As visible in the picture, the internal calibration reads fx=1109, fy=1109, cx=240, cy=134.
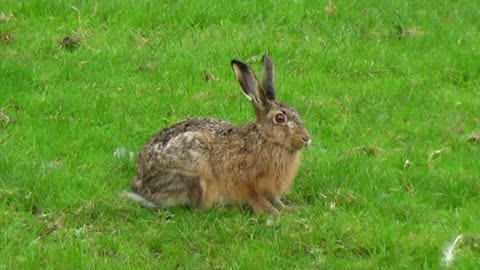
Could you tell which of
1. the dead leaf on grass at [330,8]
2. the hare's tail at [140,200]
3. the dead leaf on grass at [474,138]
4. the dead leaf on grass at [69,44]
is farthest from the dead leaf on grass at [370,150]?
the dead leaf on grass at [69,44]

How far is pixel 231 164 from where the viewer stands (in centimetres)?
925

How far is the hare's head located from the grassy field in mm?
484

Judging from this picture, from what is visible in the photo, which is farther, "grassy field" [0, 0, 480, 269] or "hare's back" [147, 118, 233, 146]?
"hare's back" [147, 118, 233, 146]

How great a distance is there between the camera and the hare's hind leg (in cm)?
916

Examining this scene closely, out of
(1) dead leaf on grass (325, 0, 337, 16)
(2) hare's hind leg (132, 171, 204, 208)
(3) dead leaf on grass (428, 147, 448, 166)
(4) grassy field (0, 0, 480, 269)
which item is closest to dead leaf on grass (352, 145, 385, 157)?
(4) grassy field (0, 0, 480, 269)

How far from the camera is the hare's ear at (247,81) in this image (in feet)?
30.7

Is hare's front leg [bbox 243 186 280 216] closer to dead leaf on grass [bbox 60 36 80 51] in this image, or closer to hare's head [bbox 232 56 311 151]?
hare's head [bbox 232 56 311 151]

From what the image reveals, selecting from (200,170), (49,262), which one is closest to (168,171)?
(200,170)

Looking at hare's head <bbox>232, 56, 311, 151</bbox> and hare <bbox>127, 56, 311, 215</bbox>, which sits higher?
hare's head <bbox>232, 56, 311, 151</bbox>

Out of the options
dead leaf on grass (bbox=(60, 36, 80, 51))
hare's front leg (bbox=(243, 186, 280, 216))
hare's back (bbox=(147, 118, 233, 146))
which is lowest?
dead leaf on grass (bbox=(60, 36, 80, 51))

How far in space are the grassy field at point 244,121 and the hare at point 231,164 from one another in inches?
6.6

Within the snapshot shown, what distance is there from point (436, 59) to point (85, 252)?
564cm

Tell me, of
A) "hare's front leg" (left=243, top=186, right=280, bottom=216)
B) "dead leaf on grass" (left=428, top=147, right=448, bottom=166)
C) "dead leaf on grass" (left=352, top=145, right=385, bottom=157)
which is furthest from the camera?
"dead leaf on grass" (left=352, top=145, right=385, bottom=157)

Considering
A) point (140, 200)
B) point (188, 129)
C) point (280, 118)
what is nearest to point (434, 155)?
point (280, 118)
